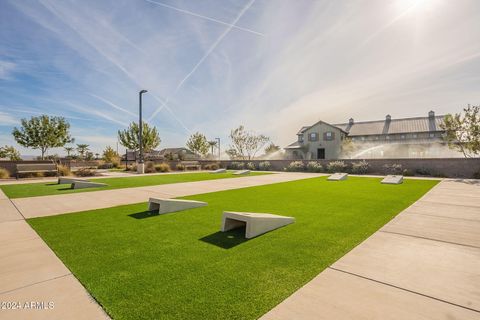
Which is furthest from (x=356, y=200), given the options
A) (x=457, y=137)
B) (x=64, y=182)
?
(x=457, y=137)

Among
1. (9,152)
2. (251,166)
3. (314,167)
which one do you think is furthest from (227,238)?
(9,152)

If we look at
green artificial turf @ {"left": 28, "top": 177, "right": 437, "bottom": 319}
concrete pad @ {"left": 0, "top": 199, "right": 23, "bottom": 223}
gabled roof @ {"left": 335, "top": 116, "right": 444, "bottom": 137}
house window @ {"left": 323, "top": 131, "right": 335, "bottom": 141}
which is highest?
gabled roof @ {"left": 335, "top": 116, "right": 444, "bottom": 137}

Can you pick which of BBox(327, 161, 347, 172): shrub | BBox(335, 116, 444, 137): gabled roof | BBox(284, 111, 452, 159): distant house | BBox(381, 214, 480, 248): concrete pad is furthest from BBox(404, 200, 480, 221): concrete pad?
BBox(335, 116, 444, 137): gabled roof

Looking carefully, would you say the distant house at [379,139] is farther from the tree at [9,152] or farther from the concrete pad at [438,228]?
the tree at [9,152]

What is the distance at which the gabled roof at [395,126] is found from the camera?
4091 cm

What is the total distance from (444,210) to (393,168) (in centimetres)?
1532

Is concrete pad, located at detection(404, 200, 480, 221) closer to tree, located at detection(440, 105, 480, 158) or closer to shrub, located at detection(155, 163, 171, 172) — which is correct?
tree, located at detection(440, 105, 480, 158)

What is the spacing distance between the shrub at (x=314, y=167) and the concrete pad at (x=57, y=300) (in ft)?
76.3

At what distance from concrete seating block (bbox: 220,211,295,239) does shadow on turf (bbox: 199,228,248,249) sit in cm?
15

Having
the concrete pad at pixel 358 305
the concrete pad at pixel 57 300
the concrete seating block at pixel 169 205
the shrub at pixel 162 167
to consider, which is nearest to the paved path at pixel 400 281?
the concrete pad at pixel 358 305

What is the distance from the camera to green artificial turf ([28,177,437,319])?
102 inches

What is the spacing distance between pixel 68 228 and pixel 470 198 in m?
12.9

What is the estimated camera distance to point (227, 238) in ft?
15.4

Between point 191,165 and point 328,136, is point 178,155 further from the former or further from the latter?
point 328,136
